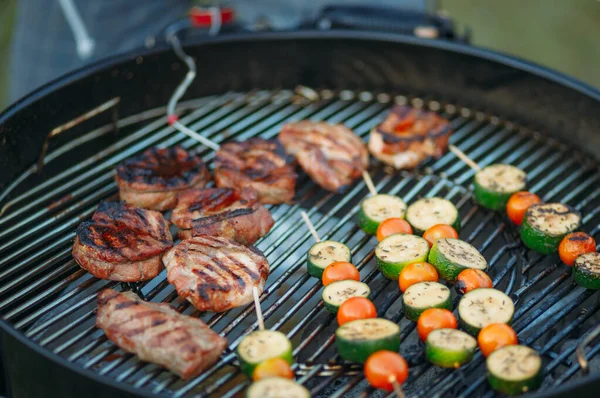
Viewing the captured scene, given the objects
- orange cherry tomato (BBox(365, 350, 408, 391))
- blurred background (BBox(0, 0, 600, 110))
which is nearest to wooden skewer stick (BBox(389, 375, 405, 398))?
orange cherry tomato (BBox(365, 350, 408, 391))

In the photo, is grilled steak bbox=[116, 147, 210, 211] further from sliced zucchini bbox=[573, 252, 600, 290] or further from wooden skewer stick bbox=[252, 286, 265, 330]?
sliced zucchini bbox=[573, 252, 600, 290]

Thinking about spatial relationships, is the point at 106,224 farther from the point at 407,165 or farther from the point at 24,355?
the point at 407,165

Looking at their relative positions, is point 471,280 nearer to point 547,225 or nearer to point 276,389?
point 547,225

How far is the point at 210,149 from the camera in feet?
16.8

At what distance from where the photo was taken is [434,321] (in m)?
3.50

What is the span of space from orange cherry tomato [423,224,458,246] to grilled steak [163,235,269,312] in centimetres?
99

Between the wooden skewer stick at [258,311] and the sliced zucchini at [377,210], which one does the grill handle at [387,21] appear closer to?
the sliced zucchini at [377,210]

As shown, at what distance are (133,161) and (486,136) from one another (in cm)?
258

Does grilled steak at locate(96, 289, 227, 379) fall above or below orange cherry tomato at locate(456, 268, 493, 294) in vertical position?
above

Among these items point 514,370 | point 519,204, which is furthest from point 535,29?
point 514,370

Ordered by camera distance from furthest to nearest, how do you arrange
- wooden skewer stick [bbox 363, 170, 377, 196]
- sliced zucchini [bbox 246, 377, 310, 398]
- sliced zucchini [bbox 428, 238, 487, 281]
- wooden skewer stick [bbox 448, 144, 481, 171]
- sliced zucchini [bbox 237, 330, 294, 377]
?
wooden skewer stick [bbox 448, 144, 481, 171] < wooden skewer stick [bbox 363, 170, 377, 196] < sliced zucchini [bbox 428, 238, 487, 281] < sliced zucchini [bbox 237, 330, 294, 377] < sliced zucchini [bbox 246, 377, 310, 398]

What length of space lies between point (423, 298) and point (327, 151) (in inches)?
60.0

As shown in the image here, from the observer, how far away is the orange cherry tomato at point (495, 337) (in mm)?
3361

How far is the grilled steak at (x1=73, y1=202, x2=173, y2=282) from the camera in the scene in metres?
3.86
